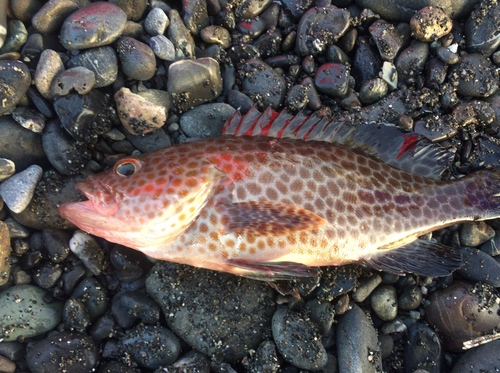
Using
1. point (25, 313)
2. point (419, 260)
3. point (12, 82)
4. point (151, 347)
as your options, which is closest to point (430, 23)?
point (419, 260)

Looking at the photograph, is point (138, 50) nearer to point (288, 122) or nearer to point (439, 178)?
point (288, 122)

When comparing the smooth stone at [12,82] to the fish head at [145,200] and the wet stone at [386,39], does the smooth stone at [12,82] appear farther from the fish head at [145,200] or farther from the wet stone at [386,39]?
the wet stone at [386,39]

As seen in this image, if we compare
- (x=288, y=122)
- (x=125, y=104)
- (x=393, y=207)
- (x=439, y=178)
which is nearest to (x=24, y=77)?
(x=125, y=104)

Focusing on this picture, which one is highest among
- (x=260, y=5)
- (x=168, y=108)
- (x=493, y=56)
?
(x=493, y=56)

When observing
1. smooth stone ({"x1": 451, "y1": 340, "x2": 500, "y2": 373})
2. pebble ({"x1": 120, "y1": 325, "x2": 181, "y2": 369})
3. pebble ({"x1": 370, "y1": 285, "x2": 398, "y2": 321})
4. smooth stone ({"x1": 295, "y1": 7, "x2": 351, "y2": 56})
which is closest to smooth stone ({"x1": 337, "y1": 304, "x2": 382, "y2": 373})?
pebble ({"x1": 370, "y1": 285, "x2": 398, "y2": 321})

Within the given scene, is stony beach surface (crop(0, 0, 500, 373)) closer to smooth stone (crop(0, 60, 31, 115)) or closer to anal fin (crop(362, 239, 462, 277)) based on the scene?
smooth stone (crop(0, 60, 31, 115))

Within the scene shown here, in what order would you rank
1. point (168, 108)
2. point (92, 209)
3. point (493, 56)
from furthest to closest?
point (493, 56), point (168, 108), point (92, 209)
